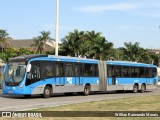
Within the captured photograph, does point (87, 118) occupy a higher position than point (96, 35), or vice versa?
point (96, 35)

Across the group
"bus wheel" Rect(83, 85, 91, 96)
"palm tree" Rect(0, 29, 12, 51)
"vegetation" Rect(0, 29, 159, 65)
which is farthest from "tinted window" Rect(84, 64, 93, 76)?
"palm tree" Rect(0, 29, 12, 51)

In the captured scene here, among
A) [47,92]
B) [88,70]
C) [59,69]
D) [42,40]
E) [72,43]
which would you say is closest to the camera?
[47,92]

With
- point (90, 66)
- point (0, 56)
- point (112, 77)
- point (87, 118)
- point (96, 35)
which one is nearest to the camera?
point (87, 118)

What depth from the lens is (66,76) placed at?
2925cm

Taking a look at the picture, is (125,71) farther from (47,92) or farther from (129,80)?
(47,92)

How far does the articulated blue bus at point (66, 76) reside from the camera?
26203 millimetres

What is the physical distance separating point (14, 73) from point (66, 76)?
166 inches

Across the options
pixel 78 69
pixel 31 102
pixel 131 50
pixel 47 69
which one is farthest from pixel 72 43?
pixel 31 102

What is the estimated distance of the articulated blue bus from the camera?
86.0ft

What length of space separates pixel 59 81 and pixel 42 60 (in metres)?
2.20

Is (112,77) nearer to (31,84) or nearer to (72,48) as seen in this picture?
(31,84)

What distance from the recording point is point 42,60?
27188 mm

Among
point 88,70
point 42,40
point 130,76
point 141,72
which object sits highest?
point 42,40

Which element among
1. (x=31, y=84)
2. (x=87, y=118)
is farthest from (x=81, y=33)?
(x=87, y=118)
